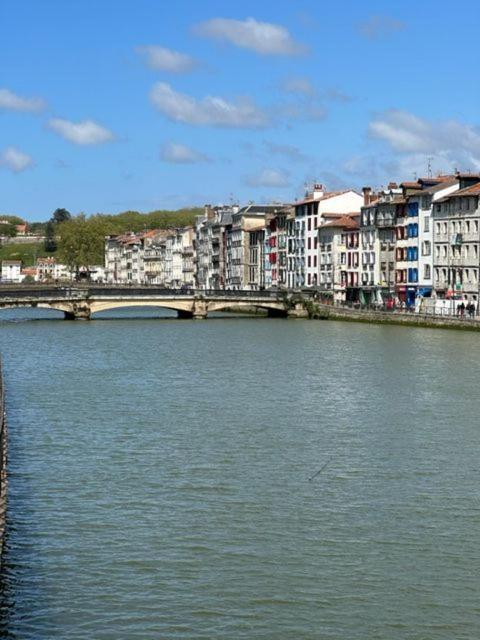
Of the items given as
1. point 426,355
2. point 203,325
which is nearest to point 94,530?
point 426,355

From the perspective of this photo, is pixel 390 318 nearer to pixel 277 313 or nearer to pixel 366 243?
A: pixel 277 313

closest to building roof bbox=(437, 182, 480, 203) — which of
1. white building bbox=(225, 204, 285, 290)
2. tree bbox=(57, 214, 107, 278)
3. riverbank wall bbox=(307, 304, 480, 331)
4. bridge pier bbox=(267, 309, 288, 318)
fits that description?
riverbank wall bbox=(307, 304, 480, 331)

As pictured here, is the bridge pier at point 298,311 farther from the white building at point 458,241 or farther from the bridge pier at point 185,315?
the white building at point 458,241

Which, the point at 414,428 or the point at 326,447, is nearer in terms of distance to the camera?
the point at 326,447

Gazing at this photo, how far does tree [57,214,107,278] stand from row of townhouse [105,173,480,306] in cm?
4300

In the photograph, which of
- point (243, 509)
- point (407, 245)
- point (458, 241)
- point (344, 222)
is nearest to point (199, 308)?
point (407, 245)

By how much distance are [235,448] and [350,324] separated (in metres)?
58.3

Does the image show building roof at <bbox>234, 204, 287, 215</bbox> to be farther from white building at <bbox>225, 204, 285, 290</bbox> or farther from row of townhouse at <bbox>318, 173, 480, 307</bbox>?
row of townhouse at <bbox>318, 173, 480, 307</bbox>

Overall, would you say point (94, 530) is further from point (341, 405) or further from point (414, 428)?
point (341, 405)

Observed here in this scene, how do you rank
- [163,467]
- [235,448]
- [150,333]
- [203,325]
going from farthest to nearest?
[203,325]
[150,333]
[235,448]
[163,467]

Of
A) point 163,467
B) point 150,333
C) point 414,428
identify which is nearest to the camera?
point 163,467

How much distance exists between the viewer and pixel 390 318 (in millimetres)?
83875

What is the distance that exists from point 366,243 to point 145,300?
2135cm

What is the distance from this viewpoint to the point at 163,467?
27.0 meters
